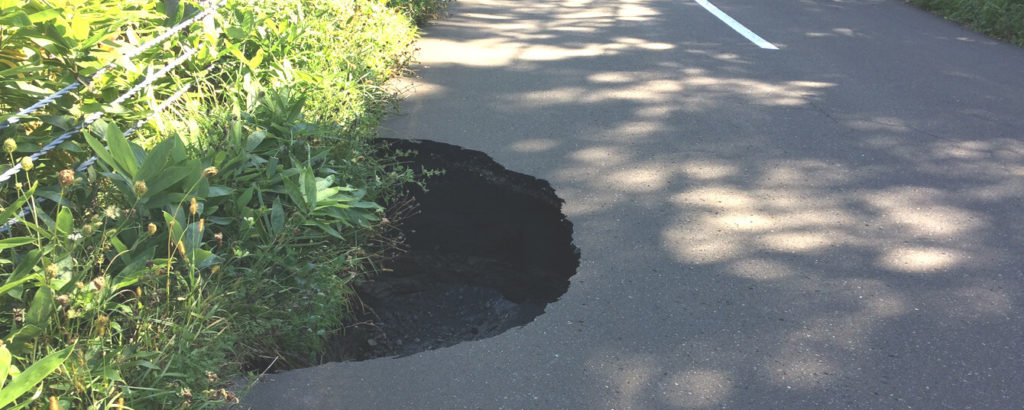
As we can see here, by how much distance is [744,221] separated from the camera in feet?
14.9

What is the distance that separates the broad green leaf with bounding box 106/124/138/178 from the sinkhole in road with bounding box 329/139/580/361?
1124 millimetres

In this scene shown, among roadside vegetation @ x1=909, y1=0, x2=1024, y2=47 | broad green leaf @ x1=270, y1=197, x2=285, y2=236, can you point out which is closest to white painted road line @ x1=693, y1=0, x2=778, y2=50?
roadside vegetation @ x1=909, y1=0, x2=1024, y2=47

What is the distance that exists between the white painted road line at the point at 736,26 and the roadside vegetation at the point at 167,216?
4986mm

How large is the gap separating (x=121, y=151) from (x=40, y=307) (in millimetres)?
772

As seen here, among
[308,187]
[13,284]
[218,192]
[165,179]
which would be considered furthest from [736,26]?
[13,284]

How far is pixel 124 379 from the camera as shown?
106 inches

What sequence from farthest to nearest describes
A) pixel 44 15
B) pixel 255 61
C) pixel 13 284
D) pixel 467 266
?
pixel 255 61 → pixel 467 266 → pixel 44 15 → pixel 13 284

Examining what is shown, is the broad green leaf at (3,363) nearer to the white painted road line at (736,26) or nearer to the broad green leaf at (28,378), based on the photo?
the broad green leaf at (28,378)

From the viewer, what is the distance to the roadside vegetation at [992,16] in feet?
30.1

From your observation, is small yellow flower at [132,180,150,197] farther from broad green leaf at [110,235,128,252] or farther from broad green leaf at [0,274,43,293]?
broad green leaf at [0,274,43,293]

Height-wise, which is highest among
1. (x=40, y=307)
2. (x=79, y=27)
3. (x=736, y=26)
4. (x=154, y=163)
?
(x=79, y=27)

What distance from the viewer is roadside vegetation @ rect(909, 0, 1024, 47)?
9.17m

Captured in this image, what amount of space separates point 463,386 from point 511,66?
496 centimetres

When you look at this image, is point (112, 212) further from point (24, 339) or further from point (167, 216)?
point (24, 339)
